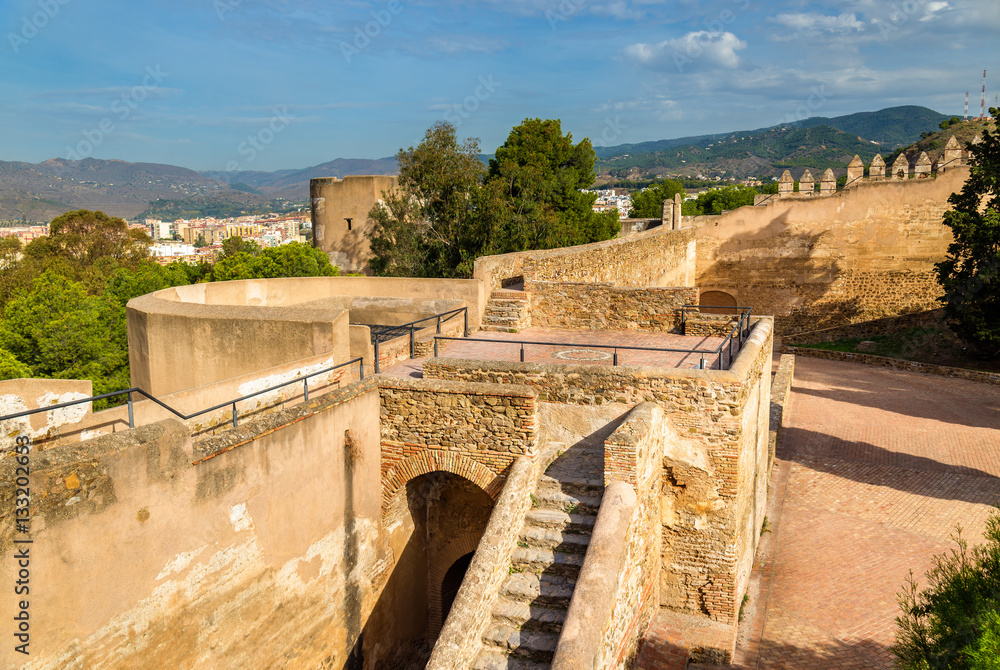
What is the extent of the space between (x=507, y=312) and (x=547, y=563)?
6998 millimetres

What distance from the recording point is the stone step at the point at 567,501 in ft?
26.7

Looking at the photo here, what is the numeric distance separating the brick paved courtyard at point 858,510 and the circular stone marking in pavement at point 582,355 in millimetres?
3899

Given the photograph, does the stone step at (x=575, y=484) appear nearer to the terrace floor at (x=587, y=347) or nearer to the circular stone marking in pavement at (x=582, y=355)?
the terrace floor at (x=587, y=347)

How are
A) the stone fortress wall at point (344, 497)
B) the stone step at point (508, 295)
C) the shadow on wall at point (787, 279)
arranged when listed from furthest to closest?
1. the shadow on wall at point (787, 279)
2. the stone step at point (508, 295)
3. the stone fortress wall at point (344, 497)

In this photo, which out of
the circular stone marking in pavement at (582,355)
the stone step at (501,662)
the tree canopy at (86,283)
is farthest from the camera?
the tree canopy at (86,283)

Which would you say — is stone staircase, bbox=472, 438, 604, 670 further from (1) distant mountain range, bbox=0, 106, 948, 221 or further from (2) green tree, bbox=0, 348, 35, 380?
(1) distant mountain range, bbox=0, 106, 948, 221

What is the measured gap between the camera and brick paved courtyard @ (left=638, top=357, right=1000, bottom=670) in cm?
952

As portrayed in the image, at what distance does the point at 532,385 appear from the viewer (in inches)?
364

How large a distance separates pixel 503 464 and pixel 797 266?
967 inches

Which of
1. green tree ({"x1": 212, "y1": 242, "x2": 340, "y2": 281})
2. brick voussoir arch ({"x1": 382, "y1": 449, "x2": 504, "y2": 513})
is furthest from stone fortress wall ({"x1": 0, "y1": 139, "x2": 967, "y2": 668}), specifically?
green tree ({"x1": 212, "y1": 242, "x2": 340, "y2": 281})

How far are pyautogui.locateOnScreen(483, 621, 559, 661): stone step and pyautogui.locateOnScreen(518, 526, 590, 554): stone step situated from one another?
982 millimetres

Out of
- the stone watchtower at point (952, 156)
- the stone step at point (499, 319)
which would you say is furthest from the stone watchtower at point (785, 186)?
the stone step at point (499, 319)

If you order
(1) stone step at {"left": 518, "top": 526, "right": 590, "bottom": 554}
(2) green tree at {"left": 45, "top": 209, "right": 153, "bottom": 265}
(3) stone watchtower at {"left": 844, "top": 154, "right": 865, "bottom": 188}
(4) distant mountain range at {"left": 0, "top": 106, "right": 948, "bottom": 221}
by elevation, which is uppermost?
(4) distant mountain range at {"left": 0, "top": 106, "right": 948, "bottom": 221}

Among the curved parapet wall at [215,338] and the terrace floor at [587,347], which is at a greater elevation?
the curved parapet wall at [215,338]
